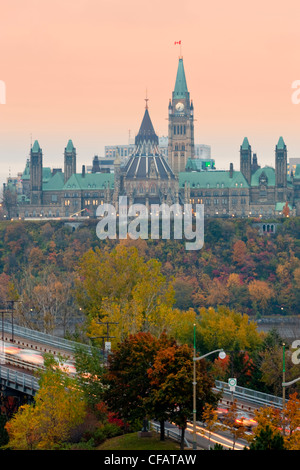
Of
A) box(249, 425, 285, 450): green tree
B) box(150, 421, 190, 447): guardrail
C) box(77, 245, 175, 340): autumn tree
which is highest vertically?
box(77, 245, 175, 340): autumn tree

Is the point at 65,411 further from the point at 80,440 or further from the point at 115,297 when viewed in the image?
the point at 115,297

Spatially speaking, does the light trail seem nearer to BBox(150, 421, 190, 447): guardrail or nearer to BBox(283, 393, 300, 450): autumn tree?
BBox(150, 421, 190, 447): guardrail

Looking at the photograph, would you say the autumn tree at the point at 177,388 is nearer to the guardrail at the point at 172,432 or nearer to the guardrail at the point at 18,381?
the guardrail at the point at 172,432

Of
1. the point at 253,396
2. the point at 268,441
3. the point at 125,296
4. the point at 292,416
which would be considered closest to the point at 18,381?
the point at 253,396

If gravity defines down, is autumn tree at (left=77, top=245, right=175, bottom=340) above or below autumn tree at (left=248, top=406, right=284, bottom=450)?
above

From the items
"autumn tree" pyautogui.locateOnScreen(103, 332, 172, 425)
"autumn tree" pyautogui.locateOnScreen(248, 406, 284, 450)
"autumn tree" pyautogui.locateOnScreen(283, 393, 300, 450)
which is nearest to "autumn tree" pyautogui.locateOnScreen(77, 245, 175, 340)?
"autumn tree" pyautogui.locateOnScreen(103, 332, 172, 425)

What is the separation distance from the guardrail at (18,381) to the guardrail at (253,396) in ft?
50.3

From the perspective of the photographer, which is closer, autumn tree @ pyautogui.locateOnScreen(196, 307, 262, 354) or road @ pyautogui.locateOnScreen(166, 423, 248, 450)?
road @ pyautogui.locateOnScreen(166, 423, 248, 450)

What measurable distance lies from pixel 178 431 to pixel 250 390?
46.5ft

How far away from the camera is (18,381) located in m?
100

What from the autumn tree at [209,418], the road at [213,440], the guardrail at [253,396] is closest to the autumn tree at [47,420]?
the road at [213,440]

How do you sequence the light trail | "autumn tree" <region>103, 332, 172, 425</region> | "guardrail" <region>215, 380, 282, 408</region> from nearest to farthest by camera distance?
the light trail
"autumn tree" <region>103, 332, 172, 425</region>
"guardrail" <region>215, 380, 282, 408</region>

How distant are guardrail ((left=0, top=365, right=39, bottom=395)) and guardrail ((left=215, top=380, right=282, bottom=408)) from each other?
15334mm

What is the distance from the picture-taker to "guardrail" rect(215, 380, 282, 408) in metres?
97.2
